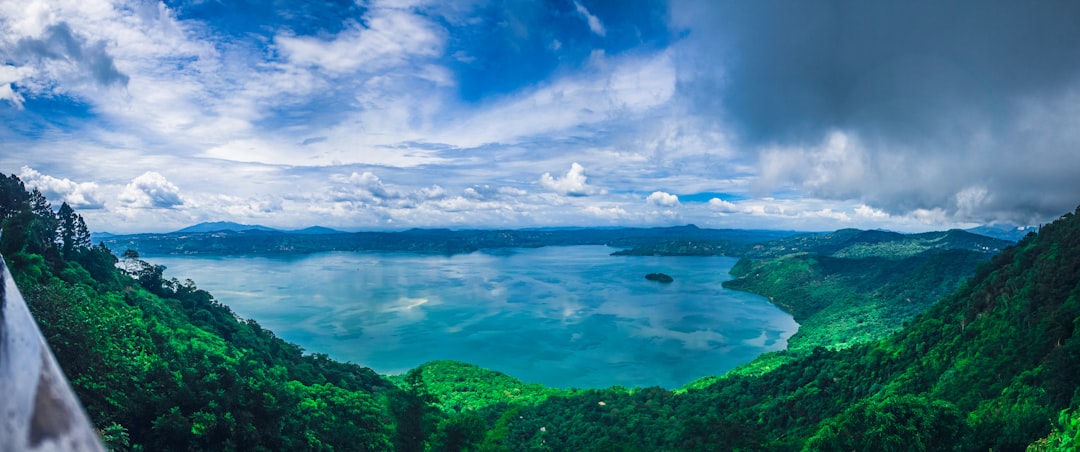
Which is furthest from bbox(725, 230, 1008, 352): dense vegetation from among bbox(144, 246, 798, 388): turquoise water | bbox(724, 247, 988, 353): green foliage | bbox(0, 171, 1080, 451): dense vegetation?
bbox(0, 171, 1080, 451): dense vegetation

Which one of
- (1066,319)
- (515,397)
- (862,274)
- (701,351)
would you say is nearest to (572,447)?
(515,397)

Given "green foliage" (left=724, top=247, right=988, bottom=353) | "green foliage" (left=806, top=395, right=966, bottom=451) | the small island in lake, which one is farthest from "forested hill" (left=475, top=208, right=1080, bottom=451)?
the small island in lake

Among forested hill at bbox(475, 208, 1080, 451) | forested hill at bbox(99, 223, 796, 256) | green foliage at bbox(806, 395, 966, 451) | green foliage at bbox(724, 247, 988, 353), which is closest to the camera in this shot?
green foliage at bbox(806, 395, 966, 451)

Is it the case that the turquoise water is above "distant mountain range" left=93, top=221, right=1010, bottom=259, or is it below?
below

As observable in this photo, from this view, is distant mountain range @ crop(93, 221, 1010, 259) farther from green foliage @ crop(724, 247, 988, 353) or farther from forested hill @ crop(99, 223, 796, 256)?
green foliage @ crop(724, 247, 988, 353)

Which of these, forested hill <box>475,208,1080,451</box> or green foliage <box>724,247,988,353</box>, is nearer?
forested hill <box>475,208,1080,451</box>

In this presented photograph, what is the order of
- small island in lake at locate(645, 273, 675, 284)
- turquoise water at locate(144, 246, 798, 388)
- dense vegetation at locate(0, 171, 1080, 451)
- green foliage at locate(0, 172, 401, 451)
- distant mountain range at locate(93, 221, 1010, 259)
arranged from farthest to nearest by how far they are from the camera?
distant mountain range at locate(93, 221, 1010, 259) < small island in lake at locate(645, 273, 675, 284) < turquoise water at locate(144, 246, 798, 388) < dense vegetation at locate(0, 171, 1080, 451) < green foliage at locate(0, 172, 401, 451)

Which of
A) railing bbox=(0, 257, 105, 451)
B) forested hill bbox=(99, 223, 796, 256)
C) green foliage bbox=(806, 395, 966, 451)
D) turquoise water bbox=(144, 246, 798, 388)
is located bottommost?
turquoise water bbox=(144, 246, 798, 388)

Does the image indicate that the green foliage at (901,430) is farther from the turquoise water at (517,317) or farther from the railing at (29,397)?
the turquoise water at (517,317)
